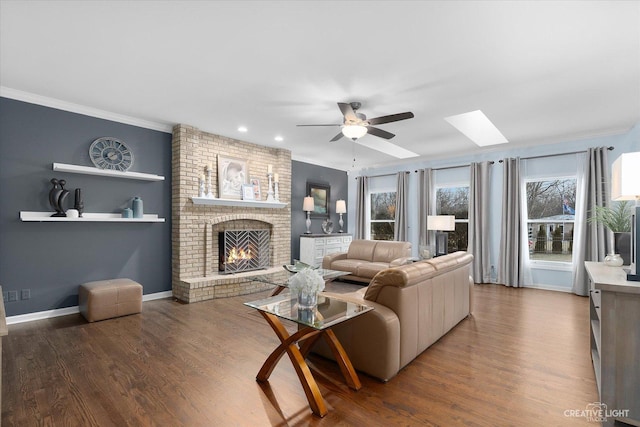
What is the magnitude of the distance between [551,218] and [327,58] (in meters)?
5.35

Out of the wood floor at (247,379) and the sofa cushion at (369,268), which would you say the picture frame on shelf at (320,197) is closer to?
the sofa cushion at (369,268)

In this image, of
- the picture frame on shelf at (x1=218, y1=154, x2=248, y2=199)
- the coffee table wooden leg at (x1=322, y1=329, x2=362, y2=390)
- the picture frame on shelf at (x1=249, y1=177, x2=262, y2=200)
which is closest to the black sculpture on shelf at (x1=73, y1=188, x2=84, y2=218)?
the picture frame on shelf at (x1=218, y1=154, x2=248, y2=199)

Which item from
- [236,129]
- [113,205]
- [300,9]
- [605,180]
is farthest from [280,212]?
[605,180]

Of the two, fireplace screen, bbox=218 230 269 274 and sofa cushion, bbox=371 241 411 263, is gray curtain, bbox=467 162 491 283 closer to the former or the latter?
sofa cushion, bbox=371 241 411 263

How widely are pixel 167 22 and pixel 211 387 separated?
2.77m

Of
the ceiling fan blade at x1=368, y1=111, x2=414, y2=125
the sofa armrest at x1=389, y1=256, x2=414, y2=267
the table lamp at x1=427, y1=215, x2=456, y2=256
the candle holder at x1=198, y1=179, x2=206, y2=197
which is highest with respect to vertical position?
the ceiling fan blade at x1=368, y1=111, x2=414, y2=125

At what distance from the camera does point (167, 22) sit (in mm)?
2389

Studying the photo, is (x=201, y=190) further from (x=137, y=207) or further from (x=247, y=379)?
(x=247, y=379)

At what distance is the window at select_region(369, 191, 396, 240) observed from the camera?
818 cm

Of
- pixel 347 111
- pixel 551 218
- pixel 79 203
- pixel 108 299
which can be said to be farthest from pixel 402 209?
pixel 79 203

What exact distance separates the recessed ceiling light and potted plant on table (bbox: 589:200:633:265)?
1881mm

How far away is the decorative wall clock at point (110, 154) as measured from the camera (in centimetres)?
430

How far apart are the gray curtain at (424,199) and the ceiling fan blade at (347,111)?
13.4 feet

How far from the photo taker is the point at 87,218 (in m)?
4.07
